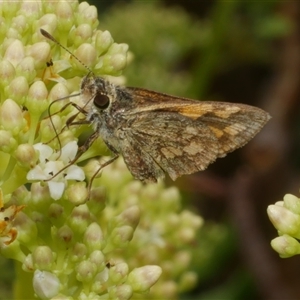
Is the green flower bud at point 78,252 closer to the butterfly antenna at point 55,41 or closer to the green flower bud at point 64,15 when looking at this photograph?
the butterfly antenna at point 55,41

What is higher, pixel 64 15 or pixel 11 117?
pixel 64 15

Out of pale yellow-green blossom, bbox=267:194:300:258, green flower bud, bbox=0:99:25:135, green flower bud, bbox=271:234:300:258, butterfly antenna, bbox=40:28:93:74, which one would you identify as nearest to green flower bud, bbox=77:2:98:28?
butterfly antenna, bbox=40:28:93:74

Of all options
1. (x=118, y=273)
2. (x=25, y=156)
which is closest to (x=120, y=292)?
(x=118, y=273)

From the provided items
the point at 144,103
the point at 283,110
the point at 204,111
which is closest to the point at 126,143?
the point at 144,103

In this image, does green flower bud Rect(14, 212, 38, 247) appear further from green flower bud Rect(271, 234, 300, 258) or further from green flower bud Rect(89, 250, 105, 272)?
green flower bud Rect(271, 234, 300, 258)

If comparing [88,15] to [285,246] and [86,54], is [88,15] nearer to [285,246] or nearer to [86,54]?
[86,54]

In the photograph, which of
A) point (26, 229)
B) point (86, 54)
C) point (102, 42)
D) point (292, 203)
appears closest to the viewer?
point (26, 229)

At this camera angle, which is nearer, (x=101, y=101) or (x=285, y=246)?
(x=285, y=246)
